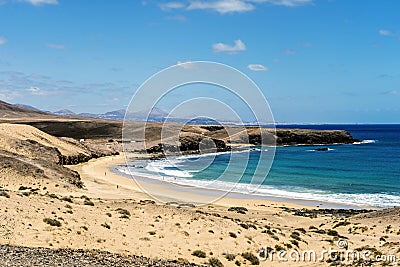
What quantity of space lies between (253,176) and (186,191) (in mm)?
20583

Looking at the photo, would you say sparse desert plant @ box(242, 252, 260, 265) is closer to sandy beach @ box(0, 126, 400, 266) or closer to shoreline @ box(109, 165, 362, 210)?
sandy beach @ box(0, 126, 400, 266)

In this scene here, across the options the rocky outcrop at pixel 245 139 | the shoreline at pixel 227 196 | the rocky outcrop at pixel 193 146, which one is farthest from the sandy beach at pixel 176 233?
the rocky outcrop at pixel 193 146

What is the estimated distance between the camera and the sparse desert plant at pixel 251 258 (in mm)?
17525

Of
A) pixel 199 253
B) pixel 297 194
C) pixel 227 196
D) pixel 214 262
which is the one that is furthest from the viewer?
pixel 297 194

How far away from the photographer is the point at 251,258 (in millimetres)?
17812

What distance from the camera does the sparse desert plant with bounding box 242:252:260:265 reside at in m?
17.5

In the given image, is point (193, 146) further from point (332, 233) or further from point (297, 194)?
point (332, 233)

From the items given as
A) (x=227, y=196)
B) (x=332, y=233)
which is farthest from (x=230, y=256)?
(x=227, y=196)

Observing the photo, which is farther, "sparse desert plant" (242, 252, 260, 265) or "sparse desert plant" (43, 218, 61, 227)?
"sparse desert plant" (43, 218, 61, 227)

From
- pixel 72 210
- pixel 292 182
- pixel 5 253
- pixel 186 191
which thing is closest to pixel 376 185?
pixel 292 182

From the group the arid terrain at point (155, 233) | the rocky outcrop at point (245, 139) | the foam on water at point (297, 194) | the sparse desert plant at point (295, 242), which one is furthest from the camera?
the rocky outcrop at point (245, 139)

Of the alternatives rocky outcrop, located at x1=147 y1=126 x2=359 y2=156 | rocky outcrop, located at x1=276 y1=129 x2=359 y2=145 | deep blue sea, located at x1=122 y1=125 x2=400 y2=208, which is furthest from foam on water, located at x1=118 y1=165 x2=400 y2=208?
rocky outcrop, located at x1=276 y1=129 x2=359 y2=145

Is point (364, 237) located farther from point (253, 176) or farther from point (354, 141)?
point (354, 141)

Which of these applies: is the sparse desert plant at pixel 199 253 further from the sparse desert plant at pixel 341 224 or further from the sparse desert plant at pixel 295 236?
the sparse desert plant at pixel 341 224
